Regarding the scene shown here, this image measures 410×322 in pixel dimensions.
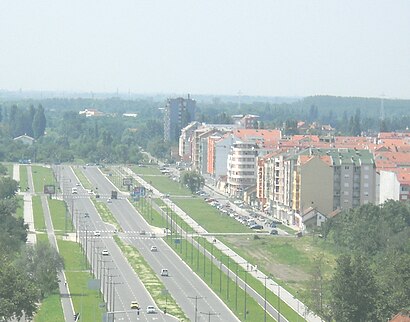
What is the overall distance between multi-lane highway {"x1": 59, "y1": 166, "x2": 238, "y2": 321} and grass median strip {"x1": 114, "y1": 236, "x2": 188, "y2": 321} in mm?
230

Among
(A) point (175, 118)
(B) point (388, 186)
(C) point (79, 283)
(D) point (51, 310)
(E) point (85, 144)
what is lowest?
(E) point (85, 144)

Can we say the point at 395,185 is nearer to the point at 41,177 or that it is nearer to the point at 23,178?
the point at 23,178

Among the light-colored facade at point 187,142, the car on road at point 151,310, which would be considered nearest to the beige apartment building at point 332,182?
the car on road at point 151,310

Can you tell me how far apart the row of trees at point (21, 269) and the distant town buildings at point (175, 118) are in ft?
225

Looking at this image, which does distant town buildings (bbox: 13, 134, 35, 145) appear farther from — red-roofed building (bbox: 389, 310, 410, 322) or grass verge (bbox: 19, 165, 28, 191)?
red-roofed building (bbox: 389, 310, 410, 322)

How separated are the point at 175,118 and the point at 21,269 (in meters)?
96.6

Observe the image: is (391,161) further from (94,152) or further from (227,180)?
(94,152)

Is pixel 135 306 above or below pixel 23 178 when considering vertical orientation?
above

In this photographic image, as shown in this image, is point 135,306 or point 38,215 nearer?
point 135,306

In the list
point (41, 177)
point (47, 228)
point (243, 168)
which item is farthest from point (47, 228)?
point (41, 177)

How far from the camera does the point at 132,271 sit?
51.9m

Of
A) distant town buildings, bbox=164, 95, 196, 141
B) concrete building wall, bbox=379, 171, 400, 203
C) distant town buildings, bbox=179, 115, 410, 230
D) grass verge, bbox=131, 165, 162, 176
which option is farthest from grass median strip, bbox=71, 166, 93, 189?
distant town buildings, bbox=164, 95, 196, 141

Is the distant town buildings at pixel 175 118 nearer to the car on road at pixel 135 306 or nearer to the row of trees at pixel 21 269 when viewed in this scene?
the row of trees at pixel 21 269

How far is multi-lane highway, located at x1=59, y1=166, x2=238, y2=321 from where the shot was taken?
43.2 metres
